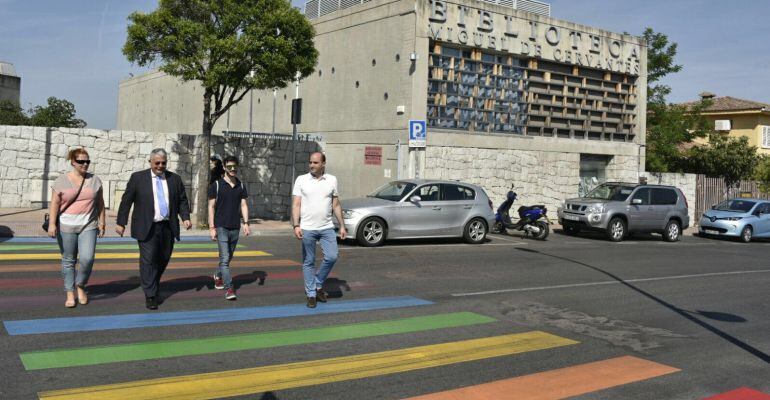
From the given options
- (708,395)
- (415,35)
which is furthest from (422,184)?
(708,395)

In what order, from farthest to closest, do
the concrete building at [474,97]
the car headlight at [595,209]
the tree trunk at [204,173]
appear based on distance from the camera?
the concrete building at [474,97] < the car headlight at [595,209] < the tree trunk at [204,173]

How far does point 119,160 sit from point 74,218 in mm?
12307

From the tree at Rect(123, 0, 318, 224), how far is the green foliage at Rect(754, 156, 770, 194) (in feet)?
81.7

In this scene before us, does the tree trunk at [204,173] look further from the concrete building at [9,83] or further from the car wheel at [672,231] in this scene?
the concrete building at [9,83]

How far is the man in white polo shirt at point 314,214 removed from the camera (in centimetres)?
779

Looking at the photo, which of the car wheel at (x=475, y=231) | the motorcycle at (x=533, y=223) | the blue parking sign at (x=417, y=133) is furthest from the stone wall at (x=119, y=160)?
the motorcycle at (x=533, y=223)

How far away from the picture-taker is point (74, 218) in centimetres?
727

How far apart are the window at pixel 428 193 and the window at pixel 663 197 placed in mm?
8458

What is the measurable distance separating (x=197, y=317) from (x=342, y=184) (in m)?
16.2

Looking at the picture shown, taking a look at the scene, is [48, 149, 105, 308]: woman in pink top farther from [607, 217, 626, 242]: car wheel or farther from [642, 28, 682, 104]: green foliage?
[642, 28, 682, 104]: green foliage

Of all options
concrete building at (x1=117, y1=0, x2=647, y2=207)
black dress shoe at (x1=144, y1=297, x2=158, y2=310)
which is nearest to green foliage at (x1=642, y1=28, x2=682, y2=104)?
concrete building at (x1=117, y1=0, x2=647, y2=207)

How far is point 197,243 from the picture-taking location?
46.0 feet

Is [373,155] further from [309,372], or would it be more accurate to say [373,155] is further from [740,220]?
[309,372]

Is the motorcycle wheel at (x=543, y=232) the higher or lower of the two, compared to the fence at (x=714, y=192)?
lower
